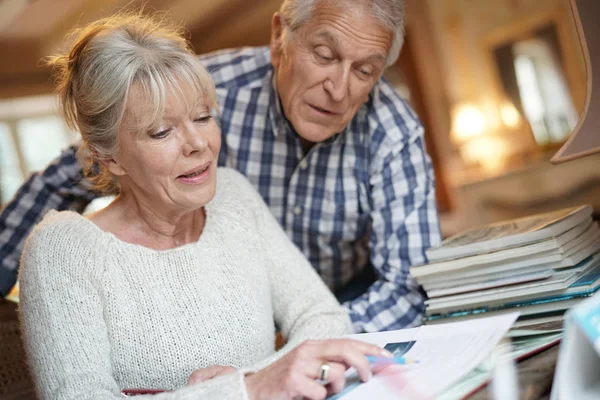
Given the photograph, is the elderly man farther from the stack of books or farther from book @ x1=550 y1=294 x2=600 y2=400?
book @ x1=550 y1=294 x2=600 y2=400

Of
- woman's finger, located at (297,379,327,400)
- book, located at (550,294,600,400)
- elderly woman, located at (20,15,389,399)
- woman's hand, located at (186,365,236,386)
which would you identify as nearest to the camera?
book, located at (550,294,600,400)

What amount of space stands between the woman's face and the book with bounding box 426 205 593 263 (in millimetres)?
529

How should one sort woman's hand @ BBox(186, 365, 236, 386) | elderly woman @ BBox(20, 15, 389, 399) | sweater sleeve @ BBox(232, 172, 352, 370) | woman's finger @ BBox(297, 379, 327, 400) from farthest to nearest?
sweater sleeve @ BBox(232, 172, 352, 370)
elderly woman @ BBox(20, 15, 389, 399)
woman's hand @ BBox(186, 365, 236, 386)
woman's finger @ BBox(297, 379, 327, 400)

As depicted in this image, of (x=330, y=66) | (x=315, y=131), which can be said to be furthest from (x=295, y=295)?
(x=330, y=66)

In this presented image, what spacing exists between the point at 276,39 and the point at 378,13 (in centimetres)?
38

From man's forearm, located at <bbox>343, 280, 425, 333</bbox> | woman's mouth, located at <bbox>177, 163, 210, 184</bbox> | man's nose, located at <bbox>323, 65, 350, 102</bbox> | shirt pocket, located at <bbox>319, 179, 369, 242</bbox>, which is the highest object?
man's nose, located at <bbox>323, 65, 350, 102</bbox>

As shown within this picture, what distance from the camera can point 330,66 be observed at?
5.96 ft

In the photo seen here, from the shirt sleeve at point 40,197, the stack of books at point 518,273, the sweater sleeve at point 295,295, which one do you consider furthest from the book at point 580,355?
the shirt sleeve at point 40,197

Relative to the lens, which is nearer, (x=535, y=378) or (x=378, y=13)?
(x=535, y=378)

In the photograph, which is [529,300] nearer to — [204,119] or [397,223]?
[397,223]

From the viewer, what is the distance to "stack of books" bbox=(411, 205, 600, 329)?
1.37m

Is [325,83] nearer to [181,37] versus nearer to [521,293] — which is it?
[181,37]

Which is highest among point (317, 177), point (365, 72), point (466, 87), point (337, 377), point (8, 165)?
point (8, 165)

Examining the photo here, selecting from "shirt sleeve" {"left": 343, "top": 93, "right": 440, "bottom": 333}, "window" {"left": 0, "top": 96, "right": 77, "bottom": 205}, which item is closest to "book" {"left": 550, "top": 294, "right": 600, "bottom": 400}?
"shirt sleeve" {"left": 343, "top": 93, "right": 440, "bottom": 333}
